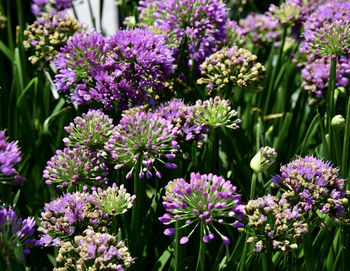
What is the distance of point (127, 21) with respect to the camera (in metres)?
2.71

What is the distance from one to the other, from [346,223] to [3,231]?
46.8 inches

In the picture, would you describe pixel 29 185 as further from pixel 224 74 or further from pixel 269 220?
pixel 269 220

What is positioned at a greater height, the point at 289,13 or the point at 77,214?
the point at 289,13

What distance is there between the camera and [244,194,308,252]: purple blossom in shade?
1464mm

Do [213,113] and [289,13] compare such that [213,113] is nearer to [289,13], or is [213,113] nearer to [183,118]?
[183,118]

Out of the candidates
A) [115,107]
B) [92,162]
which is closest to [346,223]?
[92,162]

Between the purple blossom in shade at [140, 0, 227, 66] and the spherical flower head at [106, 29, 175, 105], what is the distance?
12.0 inches

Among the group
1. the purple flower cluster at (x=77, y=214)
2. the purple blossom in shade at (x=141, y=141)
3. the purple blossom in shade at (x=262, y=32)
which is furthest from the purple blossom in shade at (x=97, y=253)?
the purple blossom in shade at (x=262, y=32)

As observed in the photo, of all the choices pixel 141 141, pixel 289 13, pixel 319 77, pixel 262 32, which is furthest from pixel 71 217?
pixel 262 32

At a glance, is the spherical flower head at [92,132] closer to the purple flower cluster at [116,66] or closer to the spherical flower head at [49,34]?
the purple flower cluster at [116,66]

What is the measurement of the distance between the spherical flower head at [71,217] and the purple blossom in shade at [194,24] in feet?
3.41

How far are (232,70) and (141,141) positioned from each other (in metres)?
0.62

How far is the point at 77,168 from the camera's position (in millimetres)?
1727

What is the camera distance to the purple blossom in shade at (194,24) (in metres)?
2.28
